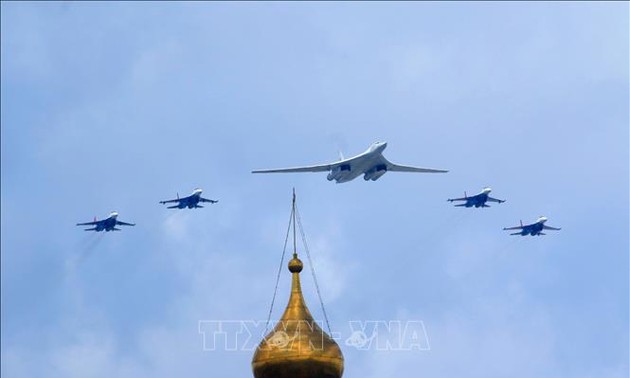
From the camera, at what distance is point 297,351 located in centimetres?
9194

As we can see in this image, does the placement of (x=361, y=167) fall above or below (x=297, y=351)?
above

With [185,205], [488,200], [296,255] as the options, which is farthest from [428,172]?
[296,255]

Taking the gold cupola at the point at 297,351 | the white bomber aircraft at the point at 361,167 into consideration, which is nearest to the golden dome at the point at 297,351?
the gold cupola at the point at 297,351

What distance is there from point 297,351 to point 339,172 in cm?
5546

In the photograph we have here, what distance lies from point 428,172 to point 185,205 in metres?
22.2

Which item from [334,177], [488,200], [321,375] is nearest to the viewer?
[321,375]

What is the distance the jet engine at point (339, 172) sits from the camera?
146m

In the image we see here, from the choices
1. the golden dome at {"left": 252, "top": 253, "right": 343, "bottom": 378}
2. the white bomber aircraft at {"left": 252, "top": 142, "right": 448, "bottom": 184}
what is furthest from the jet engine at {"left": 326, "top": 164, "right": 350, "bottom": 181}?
A: the golden dome at {"left": 252, "top": 253, "right": 343, "bottom": 378}

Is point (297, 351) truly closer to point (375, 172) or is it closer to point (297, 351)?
point (297, 351)

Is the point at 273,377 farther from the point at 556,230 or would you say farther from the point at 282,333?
the point at 556,230

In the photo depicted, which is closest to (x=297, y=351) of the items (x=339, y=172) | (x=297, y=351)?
(x=297, y=351)

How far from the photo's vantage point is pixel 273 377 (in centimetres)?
9219

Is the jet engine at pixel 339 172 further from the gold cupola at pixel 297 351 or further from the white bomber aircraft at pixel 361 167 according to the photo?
the gold cupola at pixel 297 351

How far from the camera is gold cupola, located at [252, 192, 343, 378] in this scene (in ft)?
301
